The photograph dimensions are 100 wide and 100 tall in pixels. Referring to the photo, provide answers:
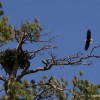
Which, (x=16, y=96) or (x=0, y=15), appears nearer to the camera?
(x=16, y=96)

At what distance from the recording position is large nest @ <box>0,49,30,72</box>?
19.3m

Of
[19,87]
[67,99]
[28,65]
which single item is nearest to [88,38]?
[19,87]

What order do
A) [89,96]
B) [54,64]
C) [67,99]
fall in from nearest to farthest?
[89,96]
[54,64]
[67,99]

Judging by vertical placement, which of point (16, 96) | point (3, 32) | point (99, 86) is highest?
point (3, 32)

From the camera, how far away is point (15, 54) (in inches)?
759

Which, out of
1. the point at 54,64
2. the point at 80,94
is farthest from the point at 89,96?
the point at 54,64

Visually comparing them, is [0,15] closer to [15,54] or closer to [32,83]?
[15,54]

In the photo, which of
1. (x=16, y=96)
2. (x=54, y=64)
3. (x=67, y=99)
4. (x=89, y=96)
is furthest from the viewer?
(x=67, y=99)

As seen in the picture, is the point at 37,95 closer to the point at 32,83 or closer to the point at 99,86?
the point at 32,83

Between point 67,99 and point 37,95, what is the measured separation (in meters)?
1.73

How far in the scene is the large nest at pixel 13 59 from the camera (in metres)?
19.3

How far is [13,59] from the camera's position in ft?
63.8

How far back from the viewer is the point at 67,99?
21.1 metres

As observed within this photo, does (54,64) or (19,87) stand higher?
(54,64)
